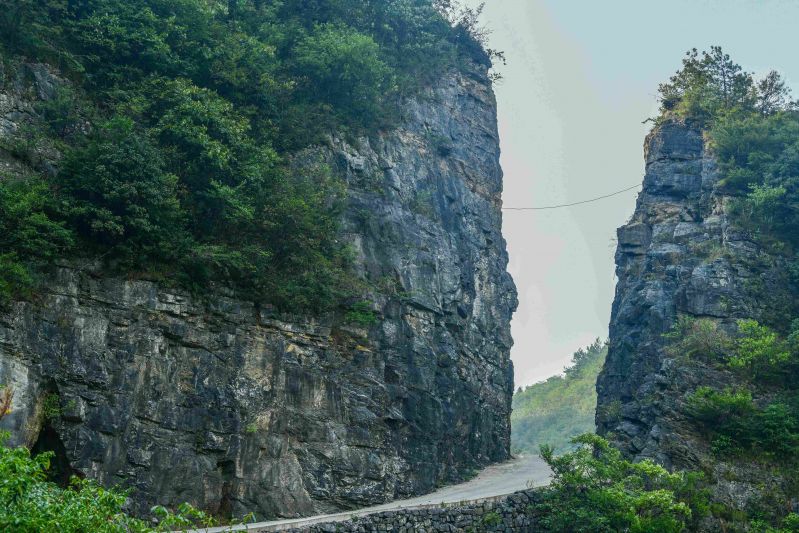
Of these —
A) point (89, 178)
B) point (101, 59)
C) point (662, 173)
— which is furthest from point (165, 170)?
point (662, 173)

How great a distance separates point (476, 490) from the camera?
24797mm

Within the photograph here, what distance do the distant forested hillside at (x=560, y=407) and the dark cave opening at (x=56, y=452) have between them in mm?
50219

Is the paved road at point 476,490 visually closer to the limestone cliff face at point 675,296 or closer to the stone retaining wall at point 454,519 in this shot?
the stone retaining wall at point 454,519

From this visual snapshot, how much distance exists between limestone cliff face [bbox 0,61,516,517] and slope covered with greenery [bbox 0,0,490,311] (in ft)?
2.73

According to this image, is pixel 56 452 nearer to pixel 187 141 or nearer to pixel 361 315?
pixel 187 141

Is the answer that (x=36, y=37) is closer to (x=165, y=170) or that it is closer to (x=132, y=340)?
(x=165, y=170)

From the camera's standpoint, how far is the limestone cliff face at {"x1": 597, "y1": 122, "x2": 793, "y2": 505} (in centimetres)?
2394

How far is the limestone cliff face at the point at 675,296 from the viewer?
2394cm

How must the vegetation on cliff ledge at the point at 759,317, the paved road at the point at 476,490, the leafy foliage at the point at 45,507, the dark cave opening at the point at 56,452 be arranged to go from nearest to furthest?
the leafy foliage at the point at 45,507 → the dark cave opening at the point at 56,452 → the paved road at the point at 476,490 → the vegetation on cliff ledge at the point at 759,317

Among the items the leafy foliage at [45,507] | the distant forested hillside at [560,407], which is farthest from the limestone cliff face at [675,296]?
the distant forested hillside at [560,407]

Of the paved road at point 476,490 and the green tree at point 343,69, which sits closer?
the paved road at point 476,490

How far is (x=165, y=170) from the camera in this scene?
21.6 m

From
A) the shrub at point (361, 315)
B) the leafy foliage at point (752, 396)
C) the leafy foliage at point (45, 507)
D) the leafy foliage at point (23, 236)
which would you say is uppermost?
the leafy foliage at point (23, 236)

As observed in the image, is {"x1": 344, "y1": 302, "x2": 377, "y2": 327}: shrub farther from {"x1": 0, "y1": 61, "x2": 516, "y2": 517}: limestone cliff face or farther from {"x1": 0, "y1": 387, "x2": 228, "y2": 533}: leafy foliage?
{"x1": 0, "y1": 387, "x2": 228, "y2": 533}: leafy foliage
